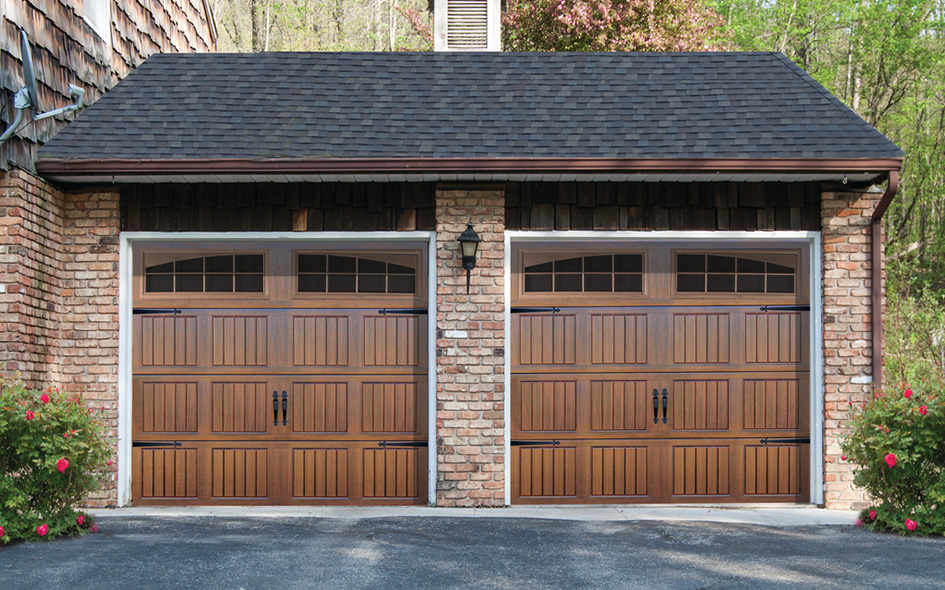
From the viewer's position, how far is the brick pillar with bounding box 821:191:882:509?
25.8ft

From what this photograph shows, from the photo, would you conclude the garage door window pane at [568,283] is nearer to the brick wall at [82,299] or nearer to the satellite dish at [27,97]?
the brick wall at [82,299]

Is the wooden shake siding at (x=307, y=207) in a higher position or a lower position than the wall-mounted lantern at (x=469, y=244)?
higher

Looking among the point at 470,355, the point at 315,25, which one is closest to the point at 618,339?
the point at 470,355

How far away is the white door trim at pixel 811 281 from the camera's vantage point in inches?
313

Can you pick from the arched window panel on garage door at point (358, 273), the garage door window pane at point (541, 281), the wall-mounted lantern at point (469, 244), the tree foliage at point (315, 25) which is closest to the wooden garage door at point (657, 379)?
the garage door window pane at point (541, 281)

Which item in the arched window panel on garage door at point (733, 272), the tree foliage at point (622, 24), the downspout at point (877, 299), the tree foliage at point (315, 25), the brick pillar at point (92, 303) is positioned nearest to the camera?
the downspout at point (877, 299)

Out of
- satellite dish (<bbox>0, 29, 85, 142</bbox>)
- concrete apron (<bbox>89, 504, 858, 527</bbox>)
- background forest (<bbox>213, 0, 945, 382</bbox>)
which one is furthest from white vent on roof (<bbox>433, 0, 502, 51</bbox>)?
background forest (<bbox>213, 0, 945, 382</bbox>)

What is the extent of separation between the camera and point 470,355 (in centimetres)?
789

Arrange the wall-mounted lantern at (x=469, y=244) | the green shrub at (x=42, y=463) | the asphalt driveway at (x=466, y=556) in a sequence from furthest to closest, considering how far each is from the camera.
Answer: the wall-mounted lantern at (x=469, y=244) → the green shrub at (x=42, y=463) → the asphalt driveway at (x=466, y=556)

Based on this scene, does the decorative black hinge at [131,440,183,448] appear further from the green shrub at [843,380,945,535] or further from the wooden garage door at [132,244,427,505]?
the green shrub at [843,380,945,535]

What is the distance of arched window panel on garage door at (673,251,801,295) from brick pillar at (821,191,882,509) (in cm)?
39

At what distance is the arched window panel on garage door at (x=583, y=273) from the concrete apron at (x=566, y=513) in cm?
200

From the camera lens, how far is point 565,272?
8133mm

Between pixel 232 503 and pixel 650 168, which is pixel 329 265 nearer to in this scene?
pixel 232 503
